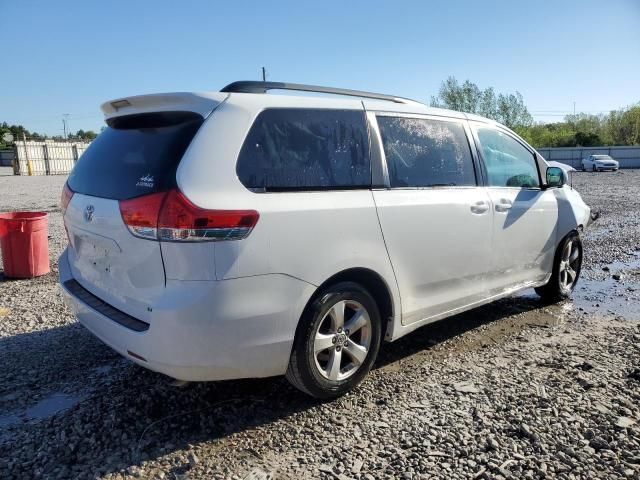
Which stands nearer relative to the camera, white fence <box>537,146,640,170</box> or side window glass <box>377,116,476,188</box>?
side window glass <box>377,116,476,188</box>

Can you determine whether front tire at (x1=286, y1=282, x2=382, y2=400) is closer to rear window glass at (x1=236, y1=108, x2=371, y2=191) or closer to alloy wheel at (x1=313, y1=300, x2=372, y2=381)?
alloy wheel at (x1=313, y1=300, x2=372, y2=381)

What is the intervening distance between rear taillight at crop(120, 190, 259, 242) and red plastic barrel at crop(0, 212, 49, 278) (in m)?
4.30

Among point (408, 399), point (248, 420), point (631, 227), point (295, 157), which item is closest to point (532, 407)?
point (408, 399)

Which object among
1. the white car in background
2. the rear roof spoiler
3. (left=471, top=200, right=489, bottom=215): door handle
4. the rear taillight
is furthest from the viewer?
the white car in background

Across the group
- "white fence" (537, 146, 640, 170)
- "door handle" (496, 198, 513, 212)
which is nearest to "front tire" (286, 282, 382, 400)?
"door handle" (496, 198, 513, 212)

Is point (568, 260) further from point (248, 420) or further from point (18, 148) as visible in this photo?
point (18, 148)

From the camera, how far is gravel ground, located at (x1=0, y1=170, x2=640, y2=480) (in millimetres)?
2654

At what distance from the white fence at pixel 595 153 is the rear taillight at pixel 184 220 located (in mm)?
51270

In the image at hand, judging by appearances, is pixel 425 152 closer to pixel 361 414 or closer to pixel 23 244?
pixel 361 414

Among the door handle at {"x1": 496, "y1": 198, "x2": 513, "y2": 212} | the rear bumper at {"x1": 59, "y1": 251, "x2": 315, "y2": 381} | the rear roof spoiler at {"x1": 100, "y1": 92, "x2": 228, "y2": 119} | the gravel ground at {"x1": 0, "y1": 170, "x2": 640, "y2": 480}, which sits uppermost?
the rear roof spoiler at {"x1": 100, "y1": 92, "x2": 228, "y2": 119}

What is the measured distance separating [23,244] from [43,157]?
1742 inches

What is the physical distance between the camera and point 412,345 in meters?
4.36

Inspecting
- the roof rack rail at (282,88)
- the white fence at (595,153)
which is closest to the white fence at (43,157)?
the roof rack rail at (282,88)

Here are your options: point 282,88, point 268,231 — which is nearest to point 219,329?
point 268,231
